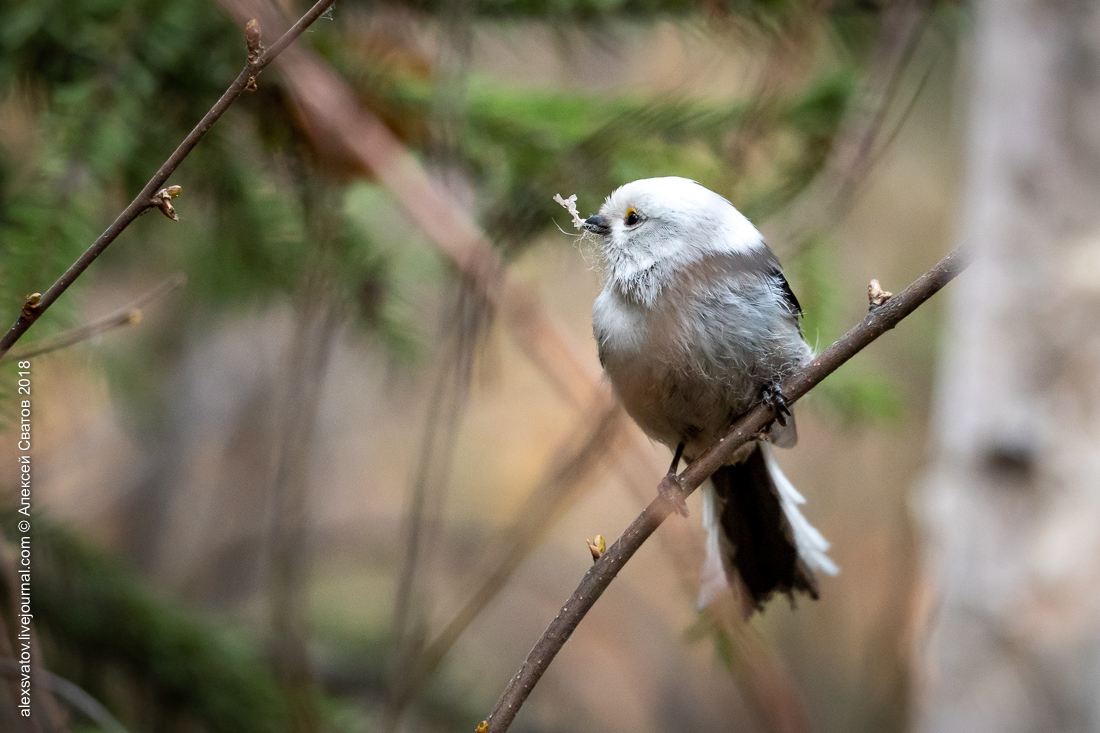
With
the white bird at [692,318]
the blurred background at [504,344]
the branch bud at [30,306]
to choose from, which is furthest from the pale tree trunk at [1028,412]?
the branch bud at [30,306]

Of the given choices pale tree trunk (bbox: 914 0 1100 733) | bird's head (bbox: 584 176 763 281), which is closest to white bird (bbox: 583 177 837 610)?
bird's head (bbox: 584 176 763 281)

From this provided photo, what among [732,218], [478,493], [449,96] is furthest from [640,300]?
[478,493]

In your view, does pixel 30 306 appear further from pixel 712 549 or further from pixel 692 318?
pixel 712 549

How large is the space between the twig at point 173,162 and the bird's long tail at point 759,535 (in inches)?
44.1

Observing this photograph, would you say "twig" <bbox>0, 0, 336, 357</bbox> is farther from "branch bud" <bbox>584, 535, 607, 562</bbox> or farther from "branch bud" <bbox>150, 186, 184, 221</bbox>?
"branch bud" <bbox>584, 535, 607, 562</bbox>

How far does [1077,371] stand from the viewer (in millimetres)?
938

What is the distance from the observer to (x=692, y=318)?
138 centimetres

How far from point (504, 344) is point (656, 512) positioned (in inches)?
143

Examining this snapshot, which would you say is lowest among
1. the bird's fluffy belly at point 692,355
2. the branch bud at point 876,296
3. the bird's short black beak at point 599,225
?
the branch bud at point 876,296

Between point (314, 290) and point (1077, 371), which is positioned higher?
point (314, 290)

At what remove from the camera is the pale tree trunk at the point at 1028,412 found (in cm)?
91

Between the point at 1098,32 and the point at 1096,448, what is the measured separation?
47 centimetres

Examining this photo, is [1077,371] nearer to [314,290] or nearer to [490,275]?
[490,275]

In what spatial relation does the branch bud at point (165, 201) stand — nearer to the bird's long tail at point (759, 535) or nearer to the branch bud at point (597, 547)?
the branch bud at point (597, 547)
